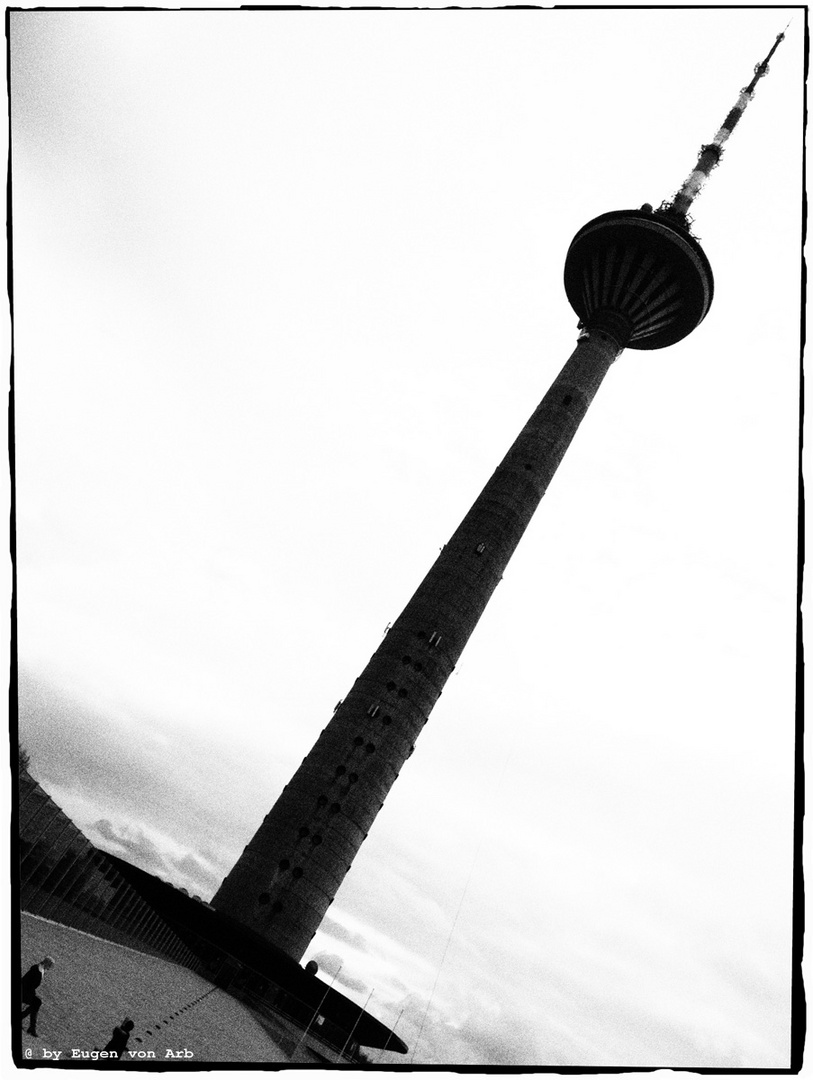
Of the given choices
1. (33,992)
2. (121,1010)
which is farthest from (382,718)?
(33,992)

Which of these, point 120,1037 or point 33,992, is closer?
point 33,992

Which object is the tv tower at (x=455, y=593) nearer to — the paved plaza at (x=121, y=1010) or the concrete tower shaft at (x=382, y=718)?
the concrete tower shaft at (x=382, y=718)

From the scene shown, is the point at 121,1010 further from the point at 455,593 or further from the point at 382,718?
the point at 455,593

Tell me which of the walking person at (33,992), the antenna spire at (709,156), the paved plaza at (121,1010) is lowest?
the walking person at (33,992)

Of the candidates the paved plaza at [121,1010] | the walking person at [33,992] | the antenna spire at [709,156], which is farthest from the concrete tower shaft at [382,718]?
the walking person at [33,992]

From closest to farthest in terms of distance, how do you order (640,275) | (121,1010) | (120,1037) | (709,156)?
(120,1037) → (121,1010) → (640,275) → (709,156)
